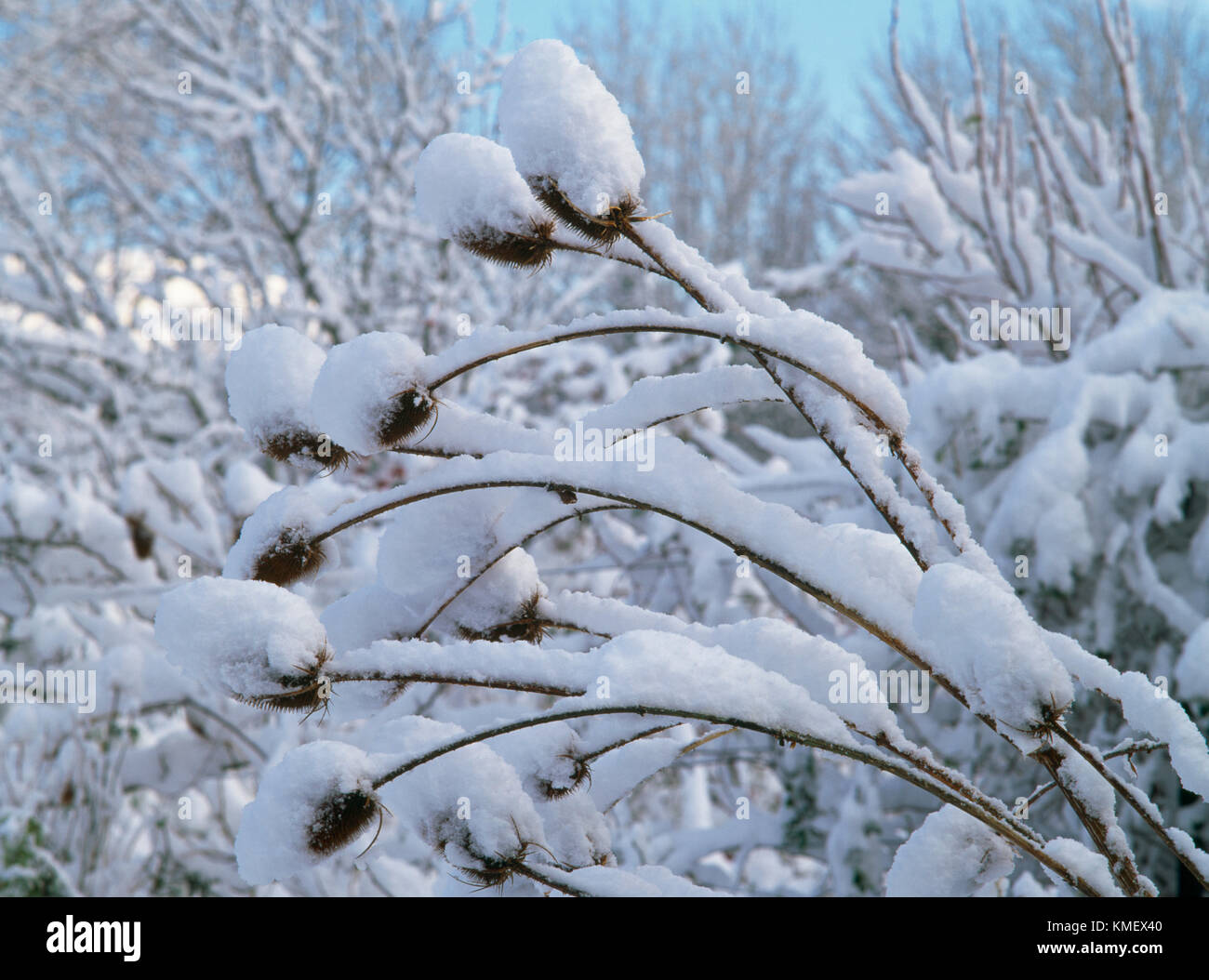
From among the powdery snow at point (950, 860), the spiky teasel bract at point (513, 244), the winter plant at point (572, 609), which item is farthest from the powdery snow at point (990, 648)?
the spiky teasel bract at point (513, 244)

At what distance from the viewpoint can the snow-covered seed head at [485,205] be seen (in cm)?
62

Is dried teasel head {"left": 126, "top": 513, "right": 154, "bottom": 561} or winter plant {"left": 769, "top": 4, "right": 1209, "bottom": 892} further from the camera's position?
dried teasel head {"left": 126, "top": 513, "right": 154, "bottom": 561}

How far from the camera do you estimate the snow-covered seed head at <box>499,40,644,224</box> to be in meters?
0.57

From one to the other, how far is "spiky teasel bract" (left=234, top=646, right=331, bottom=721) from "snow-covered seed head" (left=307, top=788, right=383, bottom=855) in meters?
0.06

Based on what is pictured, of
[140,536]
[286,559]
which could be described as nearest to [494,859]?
[286,559]

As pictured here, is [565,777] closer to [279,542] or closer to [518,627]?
[518,627]

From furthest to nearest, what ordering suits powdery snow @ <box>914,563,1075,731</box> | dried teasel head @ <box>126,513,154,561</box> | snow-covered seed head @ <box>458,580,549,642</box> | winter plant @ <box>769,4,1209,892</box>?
dried teasel head @ <box>126,513,154,561</box>
winter plant @ <box>769,4,1209,892</box>
snow-covered seed head @ <box>458,580,549,642</box>
powdery snow @ <box>914,563,1075,731</box>

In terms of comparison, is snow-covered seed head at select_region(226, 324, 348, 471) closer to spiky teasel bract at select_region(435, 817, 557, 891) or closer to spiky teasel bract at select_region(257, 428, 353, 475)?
spiky teasel bract at select_region(257, 428, 353, 475)

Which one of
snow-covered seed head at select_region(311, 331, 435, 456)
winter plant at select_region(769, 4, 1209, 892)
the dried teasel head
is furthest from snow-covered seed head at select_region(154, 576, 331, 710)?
the dried teasel head

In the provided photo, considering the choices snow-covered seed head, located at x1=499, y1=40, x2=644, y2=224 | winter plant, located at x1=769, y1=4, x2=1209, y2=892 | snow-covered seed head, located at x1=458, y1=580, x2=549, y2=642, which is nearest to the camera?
snow-covered seed head, located at x1=499, y1=40, x2=644, y2=224

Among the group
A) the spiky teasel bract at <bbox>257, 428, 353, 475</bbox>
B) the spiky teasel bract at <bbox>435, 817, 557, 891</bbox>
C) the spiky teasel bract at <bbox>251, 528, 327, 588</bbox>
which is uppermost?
the spiky teasel bract at <bbox>257, 428, 353, 475</bbox>

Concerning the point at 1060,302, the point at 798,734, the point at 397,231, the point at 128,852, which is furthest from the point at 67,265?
the point at 798,734

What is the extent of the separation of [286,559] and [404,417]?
0.44 ft
